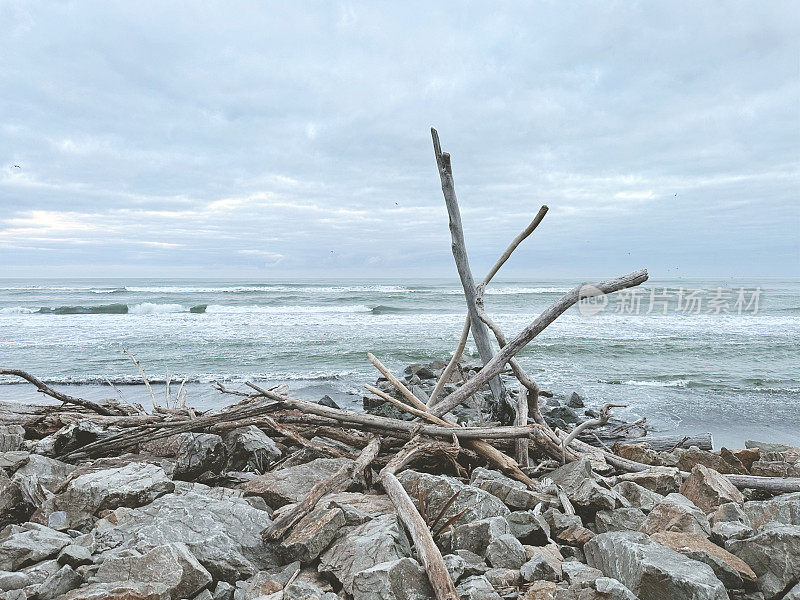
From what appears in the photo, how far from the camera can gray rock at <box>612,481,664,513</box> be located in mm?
3008

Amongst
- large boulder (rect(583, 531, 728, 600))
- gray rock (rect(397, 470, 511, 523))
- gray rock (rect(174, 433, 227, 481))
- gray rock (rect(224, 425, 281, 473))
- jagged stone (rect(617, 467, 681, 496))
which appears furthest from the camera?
gray rock (rect(224, 425, 281, 473))

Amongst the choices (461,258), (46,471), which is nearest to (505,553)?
(461,258)

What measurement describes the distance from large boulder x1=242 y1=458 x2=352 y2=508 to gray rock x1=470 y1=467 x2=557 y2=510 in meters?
0.83

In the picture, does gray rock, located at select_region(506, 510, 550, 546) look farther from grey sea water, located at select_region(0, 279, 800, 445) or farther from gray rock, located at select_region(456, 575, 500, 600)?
grey sea water, located at select_region(0, 279, 800, 445)

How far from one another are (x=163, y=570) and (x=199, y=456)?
1.62 m

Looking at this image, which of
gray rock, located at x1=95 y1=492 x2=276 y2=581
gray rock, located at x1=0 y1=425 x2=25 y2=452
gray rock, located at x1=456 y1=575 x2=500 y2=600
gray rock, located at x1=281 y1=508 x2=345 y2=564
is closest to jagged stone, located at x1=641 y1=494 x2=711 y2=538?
gray rock, located at x1=456 y1=575 x2=500 y2=600

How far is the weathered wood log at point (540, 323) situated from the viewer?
322 centimetres

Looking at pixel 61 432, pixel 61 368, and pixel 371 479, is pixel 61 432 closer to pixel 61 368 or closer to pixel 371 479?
pixel 371 479

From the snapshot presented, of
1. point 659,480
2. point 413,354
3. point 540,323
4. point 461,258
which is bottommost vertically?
point 413,354

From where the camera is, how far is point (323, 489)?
2725mm

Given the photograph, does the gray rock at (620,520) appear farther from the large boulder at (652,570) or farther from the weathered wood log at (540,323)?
the weathered wood log at (540,323)

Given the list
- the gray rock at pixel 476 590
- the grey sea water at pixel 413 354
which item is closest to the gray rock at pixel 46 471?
the gray rock at pixel 476 590

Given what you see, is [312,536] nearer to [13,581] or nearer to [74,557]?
[74,557]

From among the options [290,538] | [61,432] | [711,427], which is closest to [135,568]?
[290,538]
